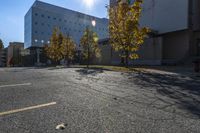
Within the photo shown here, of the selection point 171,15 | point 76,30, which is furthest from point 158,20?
point 76,30

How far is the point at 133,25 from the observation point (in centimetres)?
2675

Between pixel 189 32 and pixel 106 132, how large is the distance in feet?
133

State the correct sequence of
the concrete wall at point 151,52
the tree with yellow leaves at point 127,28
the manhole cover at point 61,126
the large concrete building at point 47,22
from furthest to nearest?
the large concrete building at point 47,22 < the concrete wall at point 151,52 < the tree with yellow leaves at point 127,28 < the manhole cover at point 61,126

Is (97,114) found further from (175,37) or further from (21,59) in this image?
(21,59)

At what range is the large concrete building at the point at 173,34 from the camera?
134 feet

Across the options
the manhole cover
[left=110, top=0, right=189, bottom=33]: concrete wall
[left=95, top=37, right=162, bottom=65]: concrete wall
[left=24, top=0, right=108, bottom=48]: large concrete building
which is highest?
[left=24, top=0, right=108, bottom=48]: large concrete building

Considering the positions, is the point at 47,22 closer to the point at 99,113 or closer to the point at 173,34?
the point at 173,34

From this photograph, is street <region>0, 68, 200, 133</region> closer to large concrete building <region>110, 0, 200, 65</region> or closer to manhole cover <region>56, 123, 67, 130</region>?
manhole cover <region>56, 123, 67, 130</region>

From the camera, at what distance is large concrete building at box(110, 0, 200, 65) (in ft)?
134

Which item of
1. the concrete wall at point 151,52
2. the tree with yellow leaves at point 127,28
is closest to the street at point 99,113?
the tree with yellow leaves at point 127,28

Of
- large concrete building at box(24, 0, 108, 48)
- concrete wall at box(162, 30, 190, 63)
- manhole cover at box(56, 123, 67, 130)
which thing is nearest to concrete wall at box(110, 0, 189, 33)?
concrete wall at box(162, 30, 190, 63)

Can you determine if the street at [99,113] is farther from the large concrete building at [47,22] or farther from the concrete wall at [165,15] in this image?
the large concrete building at [47,22]

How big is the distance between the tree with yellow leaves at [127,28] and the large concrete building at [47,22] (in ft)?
232

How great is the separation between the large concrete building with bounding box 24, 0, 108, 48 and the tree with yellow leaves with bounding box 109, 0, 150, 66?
70.6 meters
